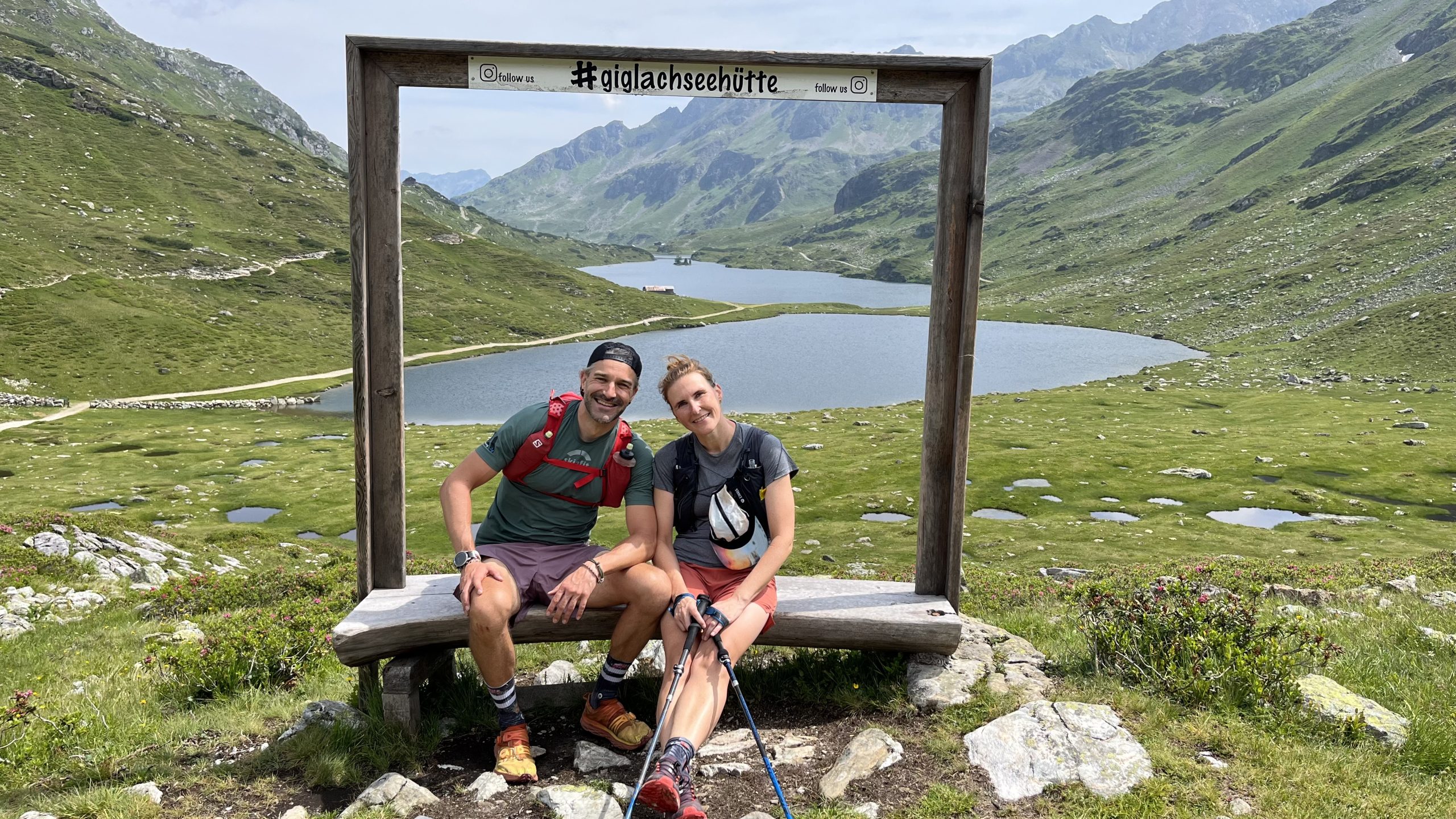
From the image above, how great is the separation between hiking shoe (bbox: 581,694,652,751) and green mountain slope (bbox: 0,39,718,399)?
9645 cm

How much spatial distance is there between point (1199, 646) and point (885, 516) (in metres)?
31.3

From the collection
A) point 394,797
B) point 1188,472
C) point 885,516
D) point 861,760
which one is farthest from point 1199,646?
point 1188,472

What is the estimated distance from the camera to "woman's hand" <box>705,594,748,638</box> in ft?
20.4

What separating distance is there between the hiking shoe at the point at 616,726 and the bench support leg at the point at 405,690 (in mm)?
1443

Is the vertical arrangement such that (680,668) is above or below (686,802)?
above

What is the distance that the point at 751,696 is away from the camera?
7.51 metres

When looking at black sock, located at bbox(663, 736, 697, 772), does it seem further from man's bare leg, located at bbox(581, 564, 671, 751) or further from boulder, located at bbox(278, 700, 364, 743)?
boulder, located at bbox(278, 700, 364, 743)

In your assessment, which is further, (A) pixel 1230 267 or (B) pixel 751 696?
(A) pixel 1230 267

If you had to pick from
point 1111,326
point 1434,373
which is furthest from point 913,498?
point 1111,326

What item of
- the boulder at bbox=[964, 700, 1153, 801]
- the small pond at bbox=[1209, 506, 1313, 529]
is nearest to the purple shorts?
the boulder at bbox=[964, 700, 1153, 801]

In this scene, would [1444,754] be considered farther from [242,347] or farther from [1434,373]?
[242,347]

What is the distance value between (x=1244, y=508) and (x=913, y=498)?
16.0 metres

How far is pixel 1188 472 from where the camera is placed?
4503cm

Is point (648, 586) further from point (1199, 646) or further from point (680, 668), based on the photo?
point (1199, 646)
